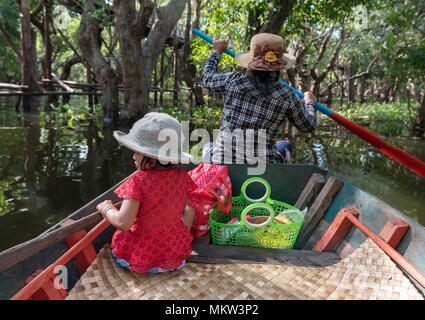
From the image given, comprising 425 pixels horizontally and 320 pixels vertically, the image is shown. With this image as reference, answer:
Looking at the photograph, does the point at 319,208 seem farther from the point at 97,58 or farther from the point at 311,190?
the point at 97,58

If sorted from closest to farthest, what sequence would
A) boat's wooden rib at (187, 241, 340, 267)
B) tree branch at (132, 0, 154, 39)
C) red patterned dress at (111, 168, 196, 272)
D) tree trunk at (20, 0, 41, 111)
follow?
red patterned dress at (111, 168, 196, 272), boat's wooden rib at (187, 241, 340, 267), tree branch at (132, 0, 154, 39), tree trunk at (20, 0, 41, 111)

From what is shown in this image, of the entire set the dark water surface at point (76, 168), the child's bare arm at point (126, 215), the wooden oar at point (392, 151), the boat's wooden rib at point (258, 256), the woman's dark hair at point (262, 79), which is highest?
the woman's dark hair at point (262, 79)

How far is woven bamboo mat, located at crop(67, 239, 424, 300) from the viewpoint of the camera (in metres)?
1.66

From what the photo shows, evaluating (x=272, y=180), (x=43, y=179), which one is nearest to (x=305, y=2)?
(x=272, y=180)

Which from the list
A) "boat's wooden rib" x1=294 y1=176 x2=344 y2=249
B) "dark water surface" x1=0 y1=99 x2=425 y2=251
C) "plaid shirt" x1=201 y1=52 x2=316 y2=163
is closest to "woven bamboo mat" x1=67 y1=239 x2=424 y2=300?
"boat's wooden rib" x1=294 y1=176 x2=344 y2=249

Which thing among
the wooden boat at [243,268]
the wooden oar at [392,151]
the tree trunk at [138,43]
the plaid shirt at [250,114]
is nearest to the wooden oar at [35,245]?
the wooden boat at [243,268]

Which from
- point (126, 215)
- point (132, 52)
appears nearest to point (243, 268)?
point (126, 215)

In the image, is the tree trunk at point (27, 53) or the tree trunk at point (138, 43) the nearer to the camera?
the tree trunk at point (138, 43)

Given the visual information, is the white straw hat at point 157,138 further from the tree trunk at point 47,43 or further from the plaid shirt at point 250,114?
the tree trunk at point 47,43

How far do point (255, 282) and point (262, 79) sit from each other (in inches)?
57.7

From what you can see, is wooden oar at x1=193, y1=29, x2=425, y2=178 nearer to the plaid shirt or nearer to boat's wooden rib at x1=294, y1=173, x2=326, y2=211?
the plaid shirt

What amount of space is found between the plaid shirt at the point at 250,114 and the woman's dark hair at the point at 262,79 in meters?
0.03

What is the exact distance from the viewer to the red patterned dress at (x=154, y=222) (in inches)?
66.6

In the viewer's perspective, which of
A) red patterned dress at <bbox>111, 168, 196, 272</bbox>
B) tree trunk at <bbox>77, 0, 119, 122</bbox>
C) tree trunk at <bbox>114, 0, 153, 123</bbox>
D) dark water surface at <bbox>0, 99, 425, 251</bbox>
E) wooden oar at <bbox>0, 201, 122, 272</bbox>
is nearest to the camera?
wooden oar at <bbox>0, 201, 122, 272</bbox>
